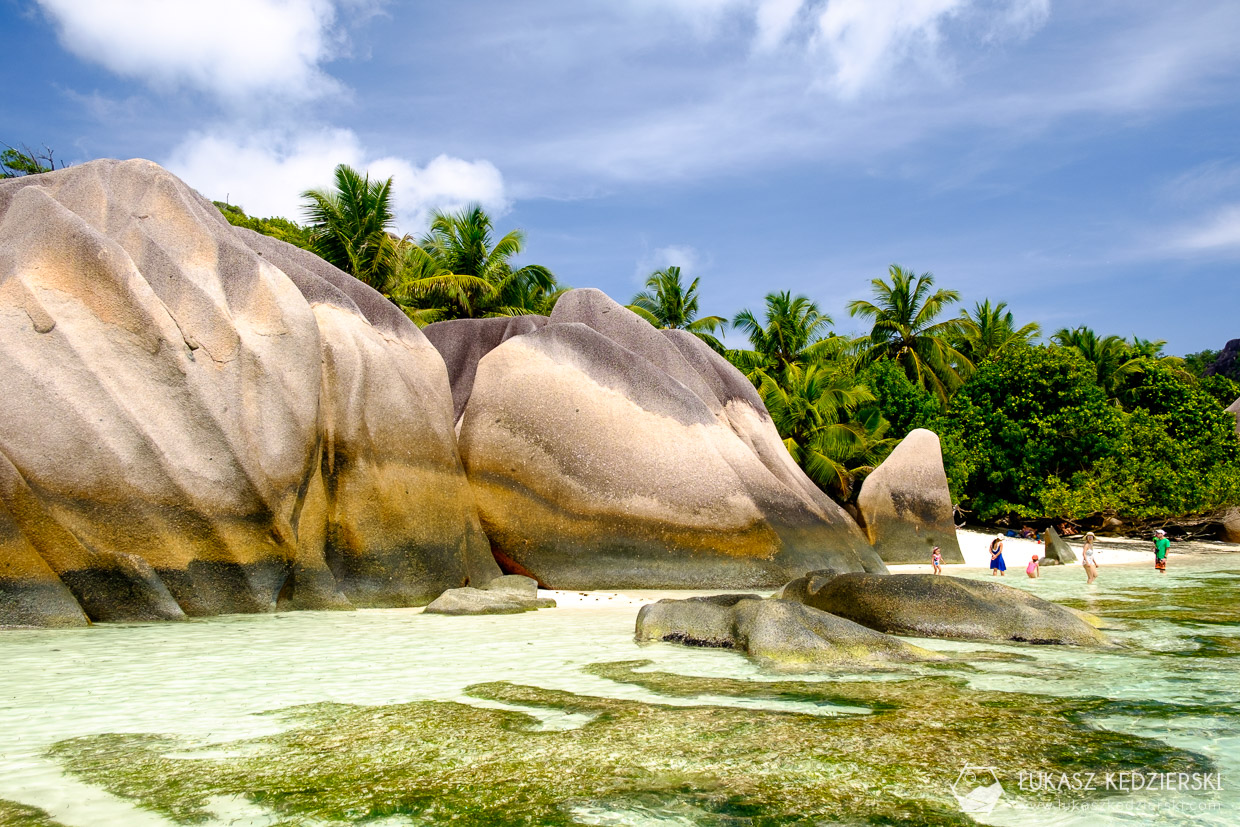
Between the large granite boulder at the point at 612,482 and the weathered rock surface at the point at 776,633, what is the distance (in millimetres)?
4391

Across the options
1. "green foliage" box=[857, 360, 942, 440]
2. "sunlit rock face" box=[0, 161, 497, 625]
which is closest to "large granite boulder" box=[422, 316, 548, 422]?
"sunlit rock face" box=[0, 161, 497, 625]

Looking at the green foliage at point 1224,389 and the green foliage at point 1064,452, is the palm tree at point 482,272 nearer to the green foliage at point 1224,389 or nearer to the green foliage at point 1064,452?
the green foliage at point 1064,452

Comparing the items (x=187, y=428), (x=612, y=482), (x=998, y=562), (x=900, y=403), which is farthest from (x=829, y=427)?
(x=187, y=428)

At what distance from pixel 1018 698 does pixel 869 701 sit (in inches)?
33.4

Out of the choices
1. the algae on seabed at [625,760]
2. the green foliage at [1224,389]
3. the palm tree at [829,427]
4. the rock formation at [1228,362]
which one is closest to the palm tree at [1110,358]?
the green foliage at [1224,389]

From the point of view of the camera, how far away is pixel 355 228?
23203 millimetres

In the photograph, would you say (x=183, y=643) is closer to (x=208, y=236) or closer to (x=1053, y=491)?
(x=208, y=236)

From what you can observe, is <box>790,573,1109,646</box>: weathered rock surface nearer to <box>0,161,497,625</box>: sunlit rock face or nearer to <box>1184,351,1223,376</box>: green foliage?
<box>0,161,497,625</box>: sunlit rock face

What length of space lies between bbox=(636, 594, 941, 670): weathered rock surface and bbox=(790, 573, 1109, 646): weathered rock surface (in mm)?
1124

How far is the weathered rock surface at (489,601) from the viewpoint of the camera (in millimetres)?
9352

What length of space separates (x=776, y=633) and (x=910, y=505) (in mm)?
13293

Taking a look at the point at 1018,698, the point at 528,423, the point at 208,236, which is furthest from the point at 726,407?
the point at 1018,698

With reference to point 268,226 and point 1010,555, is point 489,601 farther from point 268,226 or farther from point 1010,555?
point 268,226

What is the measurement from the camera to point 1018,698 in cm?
506
